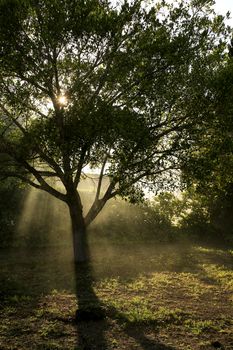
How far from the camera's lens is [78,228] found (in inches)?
777

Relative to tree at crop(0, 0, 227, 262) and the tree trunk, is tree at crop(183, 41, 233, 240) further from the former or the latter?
the tree trunk

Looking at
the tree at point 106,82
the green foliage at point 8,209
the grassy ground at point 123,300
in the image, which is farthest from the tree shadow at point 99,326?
the green foliage at point 8,209

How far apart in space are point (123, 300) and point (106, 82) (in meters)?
8.70

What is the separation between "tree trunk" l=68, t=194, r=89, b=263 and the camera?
64.2 ft

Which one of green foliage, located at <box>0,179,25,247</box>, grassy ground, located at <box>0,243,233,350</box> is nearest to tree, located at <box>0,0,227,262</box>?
grassy ground, located at <box>0,243,233,350</box>

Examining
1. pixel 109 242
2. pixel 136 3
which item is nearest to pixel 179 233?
pixel 109 242

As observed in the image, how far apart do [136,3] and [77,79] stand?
3.95 meters

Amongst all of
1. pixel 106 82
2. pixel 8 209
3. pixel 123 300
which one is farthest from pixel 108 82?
pixel 8 209

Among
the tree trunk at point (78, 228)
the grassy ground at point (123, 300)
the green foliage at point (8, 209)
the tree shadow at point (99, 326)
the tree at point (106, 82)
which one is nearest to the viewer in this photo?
the tree shadow at point (99, 326)

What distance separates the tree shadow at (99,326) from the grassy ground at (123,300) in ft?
0.09

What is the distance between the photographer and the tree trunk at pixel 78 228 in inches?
771

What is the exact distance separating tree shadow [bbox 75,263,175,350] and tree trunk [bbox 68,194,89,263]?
5.45 meters

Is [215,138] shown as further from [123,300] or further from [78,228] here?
[123,300]

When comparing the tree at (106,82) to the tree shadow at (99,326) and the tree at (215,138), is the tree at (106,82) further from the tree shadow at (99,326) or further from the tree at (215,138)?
the tree shadow at (99,326)
